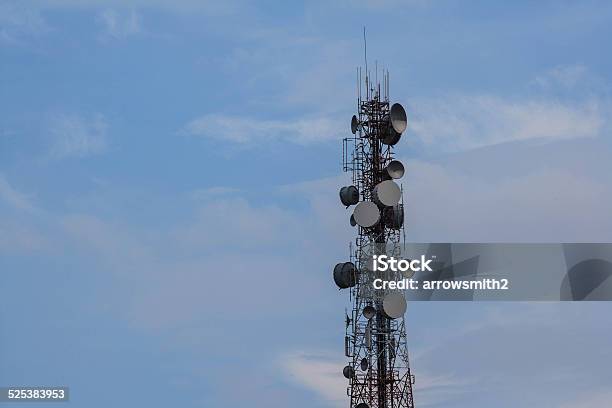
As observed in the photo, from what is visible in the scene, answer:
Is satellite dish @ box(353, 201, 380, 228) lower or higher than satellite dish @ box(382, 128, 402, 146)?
lower

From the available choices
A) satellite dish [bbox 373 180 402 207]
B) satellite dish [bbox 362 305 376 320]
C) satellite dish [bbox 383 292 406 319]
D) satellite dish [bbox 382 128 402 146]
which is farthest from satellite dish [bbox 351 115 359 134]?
satellite dish [bbox 362 305 376 320]

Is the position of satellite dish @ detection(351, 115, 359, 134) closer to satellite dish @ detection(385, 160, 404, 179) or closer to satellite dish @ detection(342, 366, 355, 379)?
satellite dish @ detection(385, 160, 404, 179)

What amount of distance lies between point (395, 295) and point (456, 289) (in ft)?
11.4

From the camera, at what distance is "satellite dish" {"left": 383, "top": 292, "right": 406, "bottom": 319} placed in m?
47.5

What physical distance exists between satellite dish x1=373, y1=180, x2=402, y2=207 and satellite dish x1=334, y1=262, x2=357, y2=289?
327 centimetres

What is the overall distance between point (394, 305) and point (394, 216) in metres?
4.21

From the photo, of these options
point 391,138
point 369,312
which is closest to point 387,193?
point 391,138

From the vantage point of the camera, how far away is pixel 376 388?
48312 millimetres

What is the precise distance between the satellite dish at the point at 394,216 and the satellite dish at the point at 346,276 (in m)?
2.64

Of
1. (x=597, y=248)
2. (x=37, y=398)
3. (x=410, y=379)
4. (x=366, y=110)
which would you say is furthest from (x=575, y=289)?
(x=37, y=398)

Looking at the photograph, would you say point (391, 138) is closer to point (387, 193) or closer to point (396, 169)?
point (396, 169)

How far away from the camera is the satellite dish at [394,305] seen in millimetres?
47469

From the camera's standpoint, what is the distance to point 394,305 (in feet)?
156

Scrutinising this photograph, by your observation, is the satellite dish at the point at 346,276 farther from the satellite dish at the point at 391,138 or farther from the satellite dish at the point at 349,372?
the satellite dish at the point at 391,138
